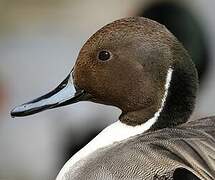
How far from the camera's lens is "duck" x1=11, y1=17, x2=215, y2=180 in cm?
199

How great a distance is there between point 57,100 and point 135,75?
0.61ft

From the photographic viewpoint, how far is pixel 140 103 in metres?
2.13

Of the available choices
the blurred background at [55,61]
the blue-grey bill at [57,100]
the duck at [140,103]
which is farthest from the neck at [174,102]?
the blurred background at [55,61]

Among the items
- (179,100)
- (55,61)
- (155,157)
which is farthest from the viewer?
(55,61)

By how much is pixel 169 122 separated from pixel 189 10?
10.5ft

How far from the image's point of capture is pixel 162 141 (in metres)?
2.03

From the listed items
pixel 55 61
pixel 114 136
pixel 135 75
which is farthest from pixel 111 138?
pixel 55 61

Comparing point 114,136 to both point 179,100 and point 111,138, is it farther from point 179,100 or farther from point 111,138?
point 179,100

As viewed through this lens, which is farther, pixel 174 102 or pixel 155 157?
pixel 174 102

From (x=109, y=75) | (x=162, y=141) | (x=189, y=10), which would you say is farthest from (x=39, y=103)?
(x=189, y=10)

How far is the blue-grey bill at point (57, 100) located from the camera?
218cm

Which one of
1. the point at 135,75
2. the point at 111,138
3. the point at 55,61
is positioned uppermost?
the point at 135,75

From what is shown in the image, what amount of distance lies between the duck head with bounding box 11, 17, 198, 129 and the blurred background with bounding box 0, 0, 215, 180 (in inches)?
69.2

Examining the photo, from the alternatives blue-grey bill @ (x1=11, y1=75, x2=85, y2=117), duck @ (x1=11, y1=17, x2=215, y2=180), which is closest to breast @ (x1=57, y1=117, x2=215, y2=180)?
duck @ (x1=11, y1=17, x2=215, y2=180)
